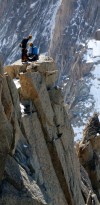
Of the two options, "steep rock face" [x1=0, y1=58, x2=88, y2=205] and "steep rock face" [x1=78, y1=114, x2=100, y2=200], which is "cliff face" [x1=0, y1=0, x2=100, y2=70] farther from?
"steep rock face" [x1=0, y1=58, x2=88, y2=205]

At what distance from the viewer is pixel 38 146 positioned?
14812mm

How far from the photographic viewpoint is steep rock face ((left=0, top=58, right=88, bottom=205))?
10.6 m

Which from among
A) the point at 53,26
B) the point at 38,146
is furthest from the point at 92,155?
the point at 53,26

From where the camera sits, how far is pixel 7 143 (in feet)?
36.4

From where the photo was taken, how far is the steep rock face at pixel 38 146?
10.6m

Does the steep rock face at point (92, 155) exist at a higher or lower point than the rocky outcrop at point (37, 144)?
lower

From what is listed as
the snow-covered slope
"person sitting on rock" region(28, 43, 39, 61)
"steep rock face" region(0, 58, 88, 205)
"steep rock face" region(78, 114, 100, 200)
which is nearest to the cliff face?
the snow-covered slope

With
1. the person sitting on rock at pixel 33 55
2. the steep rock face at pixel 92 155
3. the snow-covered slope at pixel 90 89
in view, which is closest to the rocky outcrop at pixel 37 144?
the person sitting on rock at pixel 33 55

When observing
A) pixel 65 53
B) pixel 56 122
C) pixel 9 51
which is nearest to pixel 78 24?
pixel 65 53

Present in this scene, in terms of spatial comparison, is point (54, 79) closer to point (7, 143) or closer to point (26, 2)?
point (7, 143)

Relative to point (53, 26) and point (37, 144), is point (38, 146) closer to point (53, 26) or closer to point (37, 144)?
point (37, 144)

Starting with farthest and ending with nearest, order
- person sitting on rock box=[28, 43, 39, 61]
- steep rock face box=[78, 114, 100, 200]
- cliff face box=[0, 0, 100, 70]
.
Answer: cliff face box=[0, 0, 100, 70] < steep rock face box=[78, 114, 100, 200] < person sitting on rock box=[28, 43, 39, 61]

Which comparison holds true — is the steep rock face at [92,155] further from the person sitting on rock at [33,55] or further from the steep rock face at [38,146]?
the person sitting on rock at [33,55]

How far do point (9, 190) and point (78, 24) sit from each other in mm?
122032
